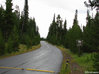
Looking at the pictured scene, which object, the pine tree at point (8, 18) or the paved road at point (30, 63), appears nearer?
the paved road at point (30, 63)

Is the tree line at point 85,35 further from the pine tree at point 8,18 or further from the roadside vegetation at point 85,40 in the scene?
the pine tree at point 8,18

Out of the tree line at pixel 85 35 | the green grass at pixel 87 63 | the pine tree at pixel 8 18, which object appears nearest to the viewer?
the tree line at pixel 85 35

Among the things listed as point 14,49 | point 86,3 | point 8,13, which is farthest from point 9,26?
point 86,3

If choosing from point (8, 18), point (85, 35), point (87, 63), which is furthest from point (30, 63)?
point (8, 18)

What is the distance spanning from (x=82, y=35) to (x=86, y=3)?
55.4ft

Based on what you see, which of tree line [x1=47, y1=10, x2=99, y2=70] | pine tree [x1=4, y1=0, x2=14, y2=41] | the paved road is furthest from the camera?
pine tree [x1=4, y1=0, x2=14, y2=41]

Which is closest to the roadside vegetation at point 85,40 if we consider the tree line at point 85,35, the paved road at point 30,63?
the tree line at point 85,35

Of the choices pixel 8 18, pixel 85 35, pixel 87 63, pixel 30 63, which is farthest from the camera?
pixel 8 18

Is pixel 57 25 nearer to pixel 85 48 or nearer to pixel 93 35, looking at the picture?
pixel 85 48

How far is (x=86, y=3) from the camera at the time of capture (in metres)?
8.88

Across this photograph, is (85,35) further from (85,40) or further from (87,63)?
(87,63)

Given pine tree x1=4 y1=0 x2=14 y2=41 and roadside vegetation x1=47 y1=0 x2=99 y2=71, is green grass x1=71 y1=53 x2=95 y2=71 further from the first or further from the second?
pine tree x1=4 y1=0 x2=14 y2=41

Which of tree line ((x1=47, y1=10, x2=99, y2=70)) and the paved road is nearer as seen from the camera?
tree line ((x1=47, y1=10, x2=99, y2=70))

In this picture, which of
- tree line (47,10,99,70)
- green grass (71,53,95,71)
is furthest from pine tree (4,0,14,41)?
green grass (71,53,95,71)
